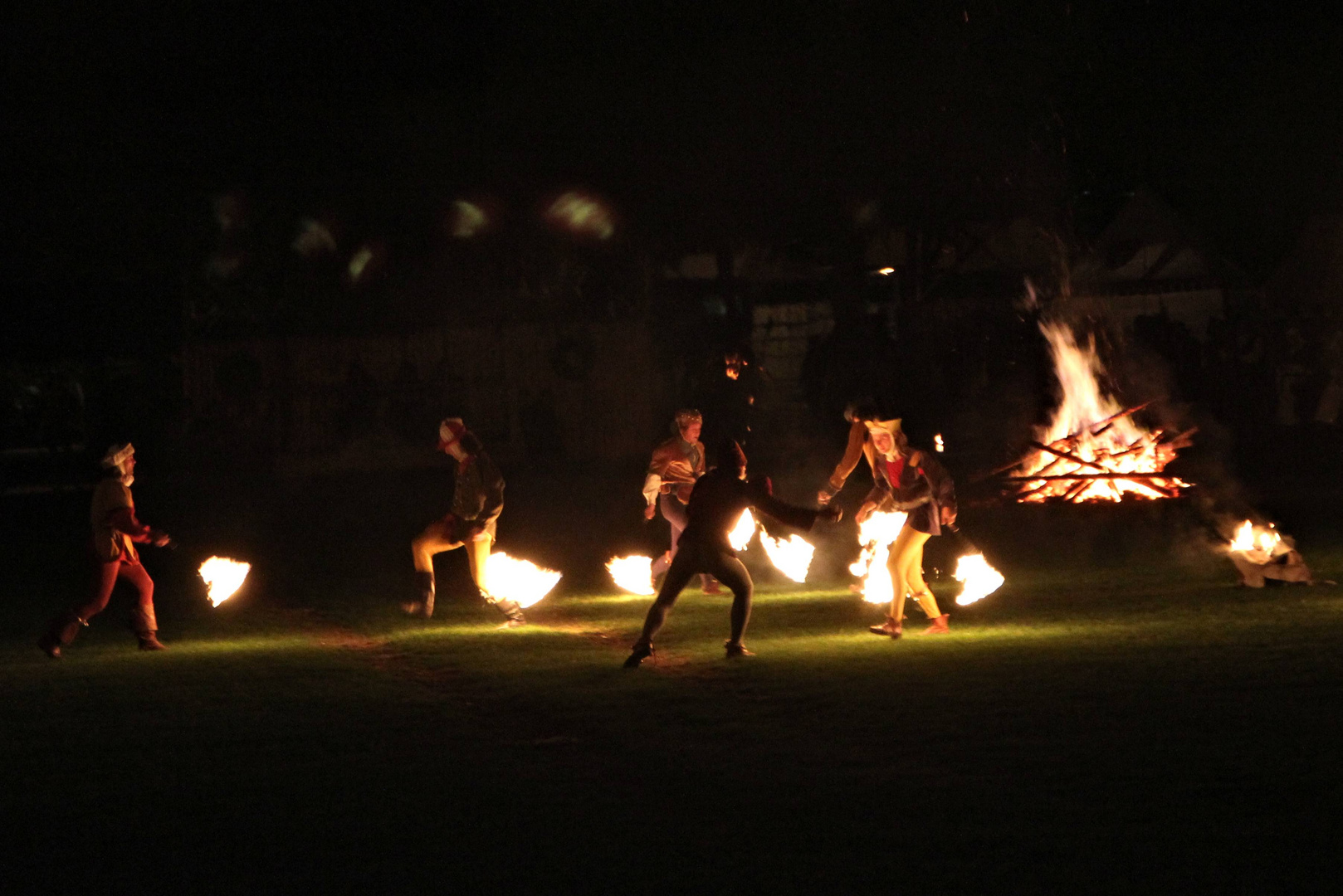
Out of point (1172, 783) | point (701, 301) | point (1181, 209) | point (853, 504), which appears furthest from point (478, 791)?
point (1181, 209)

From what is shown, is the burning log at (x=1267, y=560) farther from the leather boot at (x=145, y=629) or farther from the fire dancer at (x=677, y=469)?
the leather boot at (x=145, y=629)

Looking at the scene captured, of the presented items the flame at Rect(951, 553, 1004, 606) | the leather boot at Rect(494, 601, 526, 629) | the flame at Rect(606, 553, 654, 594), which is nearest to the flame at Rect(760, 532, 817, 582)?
the flame at Rect(606, 553, 654, 594)

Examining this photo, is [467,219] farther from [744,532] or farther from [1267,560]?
[1267,560]

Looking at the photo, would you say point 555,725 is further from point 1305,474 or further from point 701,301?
point 701,301

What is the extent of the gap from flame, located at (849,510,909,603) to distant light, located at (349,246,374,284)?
82.3ft

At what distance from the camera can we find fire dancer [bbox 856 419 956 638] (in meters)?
12.9

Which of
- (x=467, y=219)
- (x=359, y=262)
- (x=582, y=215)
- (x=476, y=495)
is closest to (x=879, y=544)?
(x=476, y=495)

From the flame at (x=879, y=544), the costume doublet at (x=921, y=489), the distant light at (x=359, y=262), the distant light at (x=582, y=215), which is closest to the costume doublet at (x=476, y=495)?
the flame at (x=879, y=544)

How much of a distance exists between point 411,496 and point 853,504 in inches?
470

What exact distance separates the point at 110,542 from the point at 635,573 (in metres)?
4.57

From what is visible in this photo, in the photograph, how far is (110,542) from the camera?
524 inches

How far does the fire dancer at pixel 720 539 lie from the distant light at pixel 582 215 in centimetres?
2248

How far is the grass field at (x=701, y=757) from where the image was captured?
6.84 meters

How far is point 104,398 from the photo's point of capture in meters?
34.3
